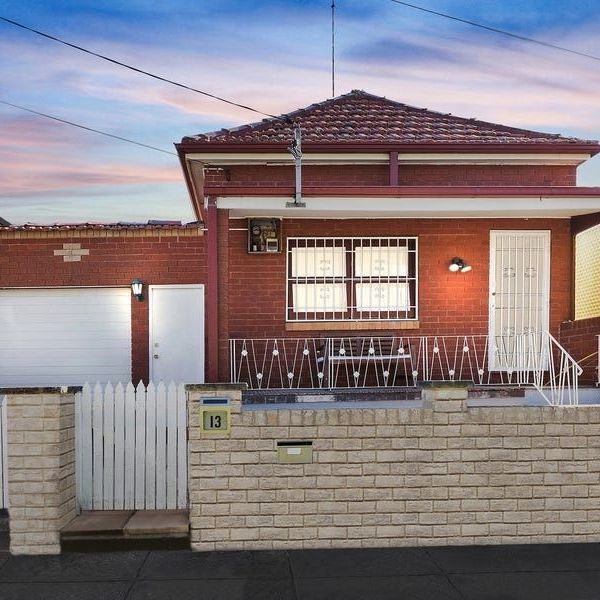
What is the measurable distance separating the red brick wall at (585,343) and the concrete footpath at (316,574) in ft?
11.7

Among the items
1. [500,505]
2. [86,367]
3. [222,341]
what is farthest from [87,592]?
[86,367]

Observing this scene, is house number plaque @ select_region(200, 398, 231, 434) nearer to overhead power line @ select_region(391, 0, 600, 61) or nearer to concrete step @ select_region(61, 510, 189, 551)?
concrete step @ select_region(61, 510, 189, 551)

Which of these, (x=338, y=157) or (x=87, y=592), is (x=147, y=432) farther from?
(x=338, y=157)

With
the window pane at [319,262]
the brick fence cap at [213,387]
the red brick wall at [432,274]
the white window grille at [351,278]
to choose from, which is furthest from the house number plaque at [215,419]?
the window pane at [319,262]

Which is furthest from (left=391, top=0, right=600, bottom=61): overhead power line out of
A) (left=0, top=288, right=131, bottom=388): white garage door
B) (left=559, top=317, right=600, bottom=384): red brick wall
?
(left=0, top=288, right=131, bottom=388): white garage door

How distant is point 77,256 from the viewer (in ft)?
35.3

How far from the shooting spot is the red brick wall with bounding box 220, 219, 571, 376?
32.8ft

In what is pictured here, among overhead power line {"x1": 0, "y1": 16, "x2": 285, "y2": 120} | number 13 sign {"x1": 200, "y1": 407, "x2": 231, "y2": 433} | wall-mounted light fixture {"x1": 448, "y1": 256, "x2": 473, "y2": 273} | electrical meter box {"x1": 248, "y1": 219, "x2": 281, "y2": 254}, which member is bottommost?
number 13 sign {"x1": 200, "y1": 407, "x2": 231, "y2": 433}

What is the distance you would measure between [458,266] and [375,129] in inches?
118

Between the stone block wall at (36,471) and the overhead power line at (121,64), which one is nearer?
the stone block wall at (36,471)

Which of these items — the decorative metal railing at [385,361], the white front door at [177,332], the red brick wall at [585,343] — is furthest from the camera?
the white front door at [177,332]

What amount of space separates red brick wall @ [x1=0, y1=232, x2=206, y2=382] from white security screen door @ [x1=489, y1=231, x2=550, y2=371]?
15.8 feet

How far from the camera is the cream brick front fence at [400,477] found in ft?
19.0

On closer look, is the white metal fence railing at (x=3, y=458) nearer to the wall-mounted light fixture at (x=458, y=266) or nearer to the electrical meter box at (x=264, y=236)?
the electrical meter box at (x=264, y=236)
